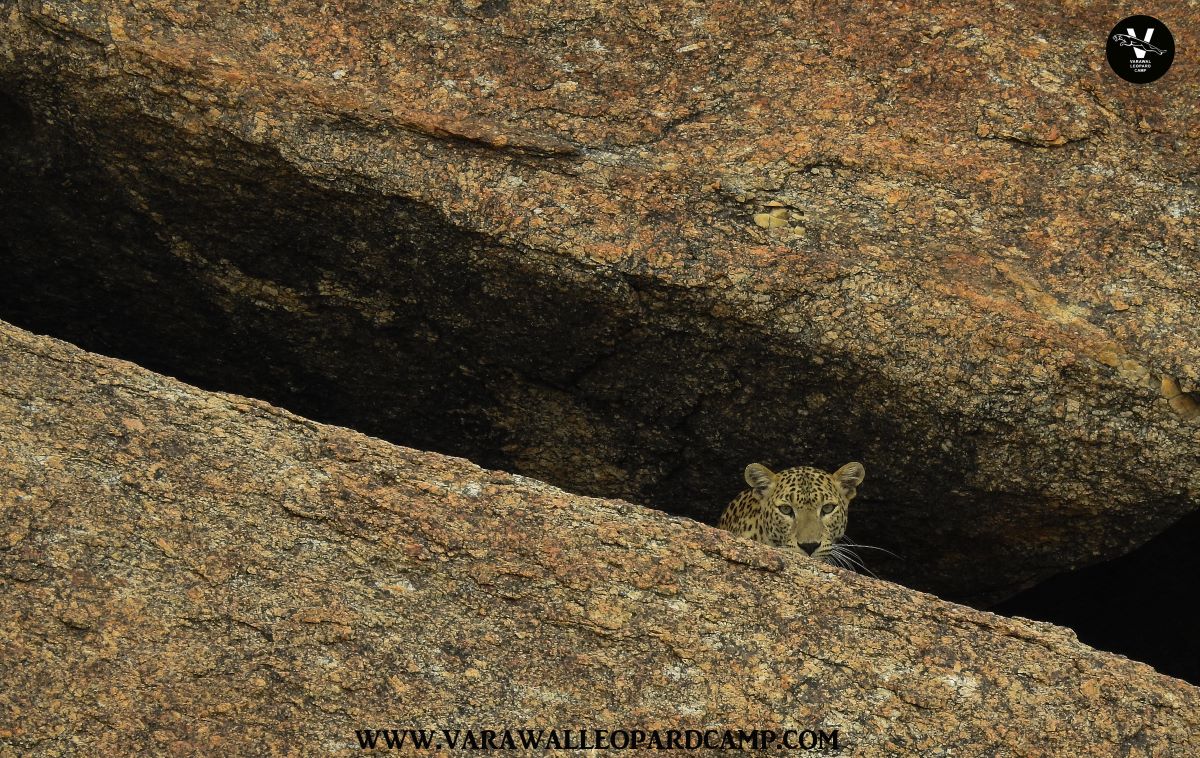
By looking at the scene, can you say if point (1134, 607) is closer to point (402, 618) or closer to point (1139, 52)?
point (1139, 52)

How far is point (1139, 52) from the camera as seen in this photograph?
852 centimetres

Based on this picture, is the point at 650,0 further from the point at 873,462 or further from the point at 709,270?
the point at 873,462

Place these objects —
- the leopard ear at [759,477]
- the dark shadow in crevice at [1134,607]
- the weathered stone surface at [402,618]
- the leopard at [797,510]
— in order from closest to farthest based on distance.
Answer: the weathered stone surface at [402,618] → the leopard ear at [759,477] → the leopard at [797,510] → the dark shadow in crevice at [1134,607]

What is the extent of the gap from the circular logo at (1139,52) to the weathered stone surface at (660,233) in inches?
3.4

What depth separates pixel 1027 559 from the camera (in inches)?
345

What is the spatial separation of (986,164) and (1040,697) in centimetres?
304

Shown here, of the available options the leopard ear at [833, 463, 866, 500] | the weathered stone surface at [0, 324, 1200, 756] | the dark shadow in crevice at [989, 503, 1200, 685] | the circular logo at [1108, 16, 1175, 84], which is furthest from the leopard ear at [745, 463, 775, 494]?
the circular logo at [1108, 16, 1175, 84]

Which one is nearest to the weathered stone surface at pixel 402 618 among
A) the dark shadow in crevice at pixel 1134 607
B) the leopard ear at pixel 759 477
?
the leopard ear at pixel 759 477

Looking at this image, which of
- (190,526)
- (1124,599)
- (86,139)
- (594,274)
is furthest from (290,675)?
(1124,599)

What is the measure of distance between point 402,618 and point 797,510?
145 inches

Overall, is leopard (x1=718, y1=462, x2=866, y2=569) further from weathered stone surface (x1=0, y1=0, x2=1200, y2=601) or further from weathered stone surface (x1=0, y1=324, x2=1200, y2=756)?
weathered stone surface (x1=0, y1=324, x2=1200, y2=756)

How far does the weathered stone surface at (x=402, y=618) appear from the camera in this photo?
19.4 feet

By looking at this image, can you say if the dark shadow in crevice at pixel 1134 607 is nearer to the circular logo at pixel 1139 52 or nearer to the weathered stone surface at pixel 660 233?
the weathered stone surface at pixel 660 233

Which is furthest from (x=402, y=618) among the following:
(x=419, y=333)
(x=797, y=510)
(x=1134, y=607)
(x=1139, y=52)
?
(x=1134, y=607)
